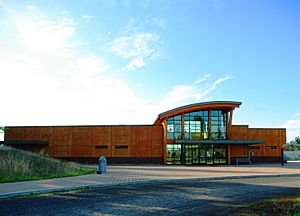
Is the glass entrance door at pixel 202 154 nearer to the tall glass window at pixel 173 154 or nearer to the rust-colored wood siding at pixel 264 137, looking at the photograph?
the tall glass window at pixel 173 154

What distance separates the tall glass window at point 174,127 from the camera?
35.0 m

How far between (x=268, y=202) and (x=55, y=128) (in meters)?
32.7

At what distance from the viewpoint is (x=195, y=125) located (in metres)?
35.6

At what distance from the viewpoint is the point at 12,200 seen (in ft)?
30.8

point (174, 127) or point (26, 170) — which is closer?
point (26, 170)

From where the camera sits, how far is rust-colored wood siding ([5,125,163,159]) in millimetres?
36031

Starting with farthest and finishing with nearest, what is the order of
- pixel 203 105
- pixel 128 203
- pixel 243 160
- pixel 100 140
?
pixel 100 140 → pixel 243 160 → pixel 203 105 → pixel 128 203

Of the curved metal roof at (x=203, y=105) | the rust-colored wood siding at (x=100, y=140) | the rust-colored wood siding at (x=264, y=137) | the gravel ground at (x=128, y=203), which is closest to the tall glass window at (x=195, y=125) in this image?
the curved metal roof at (x=203, y=105)

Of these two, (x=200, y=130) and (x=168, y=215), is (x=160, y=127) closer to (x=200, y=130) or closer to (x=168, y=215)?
(x=200, y=130)

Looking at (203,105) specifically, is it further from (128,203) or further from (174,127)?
(128,203)

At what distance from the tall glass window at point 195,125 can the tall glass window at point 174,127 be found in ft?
2.68

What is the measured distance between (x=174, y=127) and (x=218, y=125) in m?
5.28

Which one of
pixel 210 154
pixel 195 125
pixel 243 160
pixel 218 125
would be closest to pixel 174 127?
pixel 195 125

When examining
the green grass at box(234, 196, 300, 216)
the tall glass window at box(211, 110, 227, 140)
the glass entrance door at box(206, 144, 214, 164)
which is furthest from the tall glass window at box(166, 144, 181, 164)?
the green grass at box(234, 196, 300, 216)
